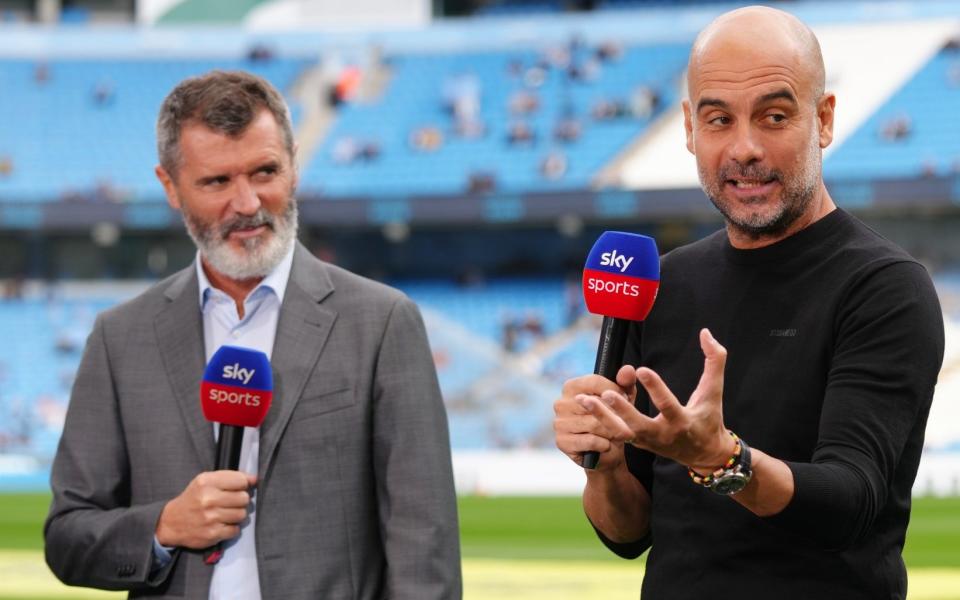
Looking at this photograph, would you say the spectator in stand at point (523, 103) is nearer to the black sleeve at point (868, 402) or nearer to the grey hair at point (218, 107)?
the grey hair at point (218, 107)

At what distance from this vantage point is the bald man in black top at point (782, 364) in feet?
8.65

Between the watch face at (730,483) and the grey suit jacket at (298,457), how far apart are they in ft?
3.75

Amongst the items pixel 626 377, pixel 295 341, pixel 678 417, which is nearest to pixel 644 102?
pixel 295 341

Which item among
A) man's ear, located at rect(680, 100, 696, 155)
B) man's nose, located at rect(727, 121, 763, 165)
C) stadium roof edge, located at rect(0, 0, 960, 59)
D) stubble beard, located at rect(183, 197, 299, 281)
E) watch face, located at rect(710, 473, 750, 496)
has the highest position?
stadium roof edge, located at rect(0, 0, 960, 59)

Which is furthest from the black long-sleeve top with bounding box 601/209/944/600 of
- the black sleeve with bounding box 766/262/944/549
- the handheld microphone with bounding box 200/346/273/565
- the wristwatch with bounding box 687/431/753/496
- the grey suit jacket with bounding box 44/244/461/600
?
the handheld microphone with bounding box 200/346/273/565

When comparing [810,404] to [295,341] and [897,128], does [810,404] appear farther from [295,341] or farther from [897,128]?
[897,128]

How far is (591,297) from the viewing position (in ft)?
9.59

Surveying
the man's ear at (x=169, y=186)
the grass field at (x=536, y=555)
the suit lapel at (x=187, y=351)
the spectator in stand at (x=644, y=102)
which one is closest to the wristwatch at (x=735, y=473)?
the suit lapel at (x=187, y=351)

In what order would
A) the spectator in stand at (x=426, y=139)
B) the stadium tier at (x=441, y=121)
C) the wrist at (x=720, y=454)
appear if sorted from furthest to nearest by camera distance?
the spectator in stand at (x=426, y=139), the stadium tier at (x=441, y=121), the wrist at (x=720, y=454)

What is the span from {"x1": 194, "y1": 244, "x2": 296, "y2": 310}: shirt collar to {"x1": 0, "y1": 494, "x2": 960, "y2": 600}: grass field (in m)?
6.45

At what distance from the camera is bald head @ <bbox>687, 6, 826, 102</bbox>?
283cm

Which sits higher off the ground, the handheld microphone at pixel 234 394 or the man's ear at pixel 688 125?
the man's ear at pixel 688 125

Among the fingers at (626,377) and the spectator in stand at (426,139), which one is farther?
the spectator in stand at (426,139)

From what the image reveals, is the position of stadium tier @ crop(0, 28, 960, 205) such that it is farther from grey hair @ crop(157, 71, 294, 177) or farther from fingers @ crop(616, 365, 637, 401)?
fingers @ crop(616, 365, 637, 401)
